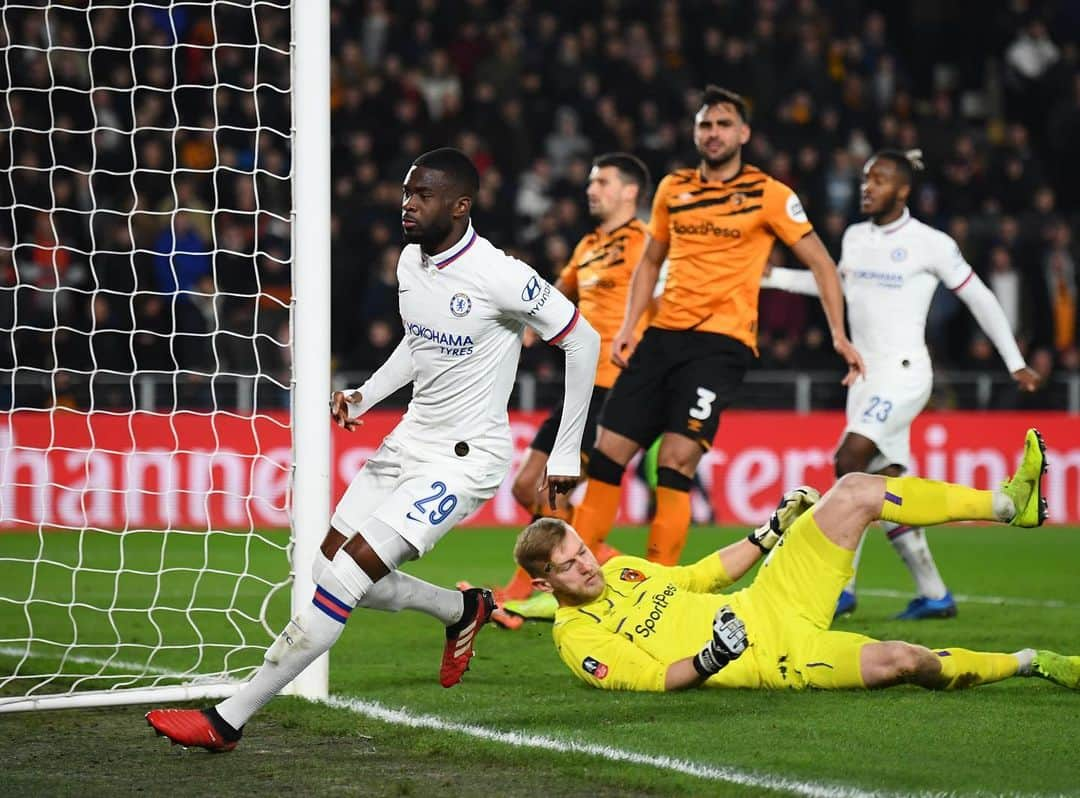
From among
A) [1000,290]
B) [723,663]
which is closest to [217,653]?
[723,663]

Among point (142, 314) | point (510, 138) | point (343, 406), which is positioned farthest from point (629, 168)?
point (510, 138)

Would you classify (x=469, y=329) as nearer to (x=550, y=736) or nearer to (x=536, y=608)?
(x=550, y=736)

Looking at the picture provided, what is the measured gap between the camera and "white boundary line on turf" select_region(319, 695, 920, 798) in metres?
4.47

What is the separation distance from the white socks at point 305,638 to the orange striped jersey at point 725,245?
10.4 ft

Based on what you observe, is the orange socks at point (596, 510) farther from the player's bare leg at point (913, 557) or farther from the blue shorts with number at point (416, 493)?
the blue shorts with number at point (416, 493)

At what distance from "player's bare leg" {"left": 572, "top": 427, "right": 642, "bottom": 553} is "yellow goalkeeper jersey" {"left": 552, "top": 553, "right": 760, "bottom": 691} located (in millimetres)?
1815

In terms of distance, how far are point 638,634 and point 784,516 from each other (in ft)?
2.69

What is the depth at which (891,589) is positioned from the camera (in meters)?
10.2

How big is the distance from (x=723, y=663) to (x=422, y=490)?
1162 mm

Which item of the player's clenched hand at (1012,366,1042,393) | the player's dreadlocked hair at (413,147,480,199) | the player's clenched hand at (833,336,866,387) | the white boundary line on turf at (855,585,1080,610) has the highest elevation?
the player's dreadlocked hair at (413,147,480,199)

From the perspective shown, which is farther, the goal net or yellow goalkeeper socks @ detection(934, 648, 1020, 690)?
the goal net

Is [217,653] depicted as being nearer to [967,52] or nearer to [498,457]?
[498,457]

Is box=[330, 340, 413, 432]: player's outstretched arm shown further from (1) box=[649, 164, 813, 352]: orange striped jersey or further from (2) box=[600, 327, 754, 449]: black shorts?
(1) box=[649, 164, 813, 352]: orange striped jersey

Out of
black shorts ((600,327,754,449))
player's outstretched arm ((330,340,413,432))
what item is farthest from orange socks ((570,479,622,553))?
player's outstretched arm ((330,340,413,432))
